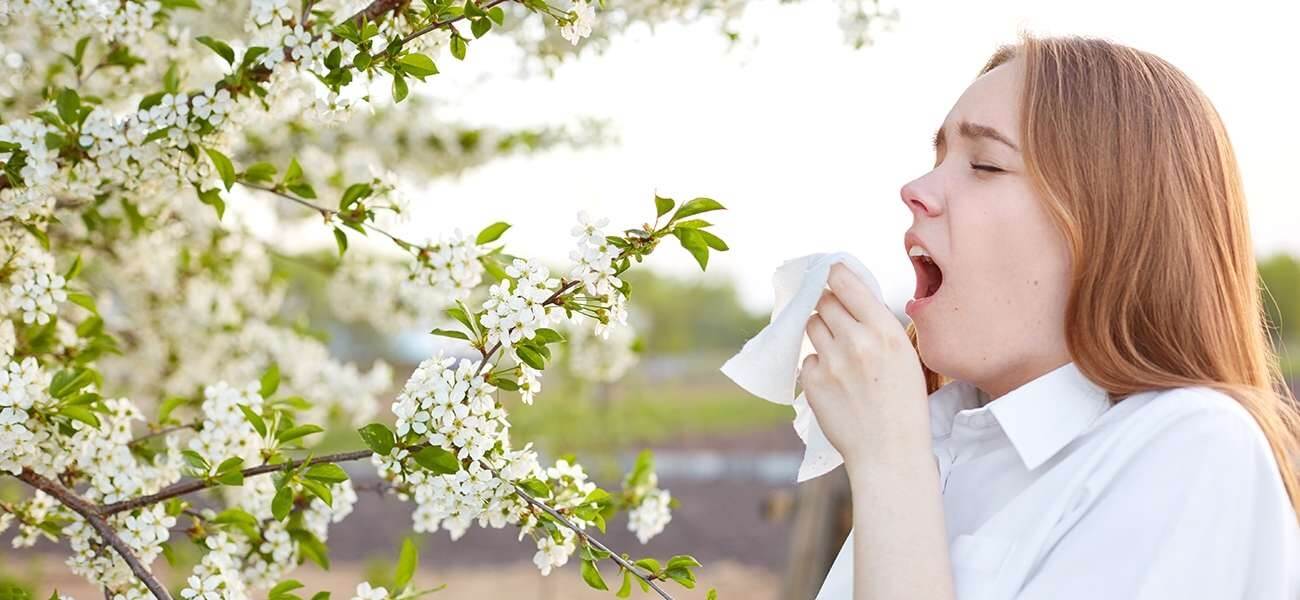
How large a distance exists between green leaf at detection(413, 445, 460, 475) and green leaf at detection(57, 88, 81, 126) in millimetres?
639

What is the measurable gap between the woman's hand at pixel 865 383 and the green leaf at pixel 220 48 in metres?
0.81

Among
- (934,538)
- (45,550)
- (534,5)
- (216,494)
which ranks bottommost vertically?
(45,550)

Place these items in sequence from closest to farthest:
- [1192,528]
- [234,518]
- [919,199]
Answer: [1192,528], [919,199], [234,518]

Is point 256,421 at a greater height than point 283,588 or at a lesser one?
greater

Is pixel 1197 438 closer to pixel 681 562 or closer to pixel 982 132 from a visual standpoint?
pixel 982 132

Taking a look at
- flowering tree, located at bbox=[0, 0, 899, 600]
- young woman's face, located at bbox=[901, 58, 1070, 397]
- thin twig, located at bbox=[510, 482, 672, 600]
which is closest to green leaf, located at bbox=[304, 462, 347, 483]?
flowering tree, located at bbox=[0, 0, 899, 600]

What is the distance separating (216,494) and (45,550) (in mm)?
6047

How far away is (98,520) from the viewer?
1388mm

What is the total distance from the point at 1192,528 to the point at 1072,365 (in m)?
0.25

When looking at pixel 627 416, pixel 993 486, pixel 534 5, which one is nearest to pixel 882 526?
pixel 993 486

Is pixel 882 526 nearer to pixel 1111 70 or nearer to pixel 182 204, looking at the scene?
pixel 1111 70

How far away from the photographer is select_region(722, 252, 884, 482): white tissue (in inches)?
49.8

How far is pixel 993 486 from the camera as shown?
4.28ft

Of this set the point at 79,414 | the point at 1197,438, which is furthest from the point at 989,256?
the point at 79,414
